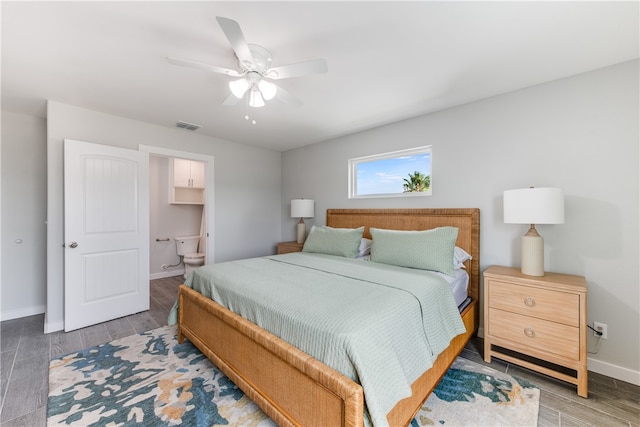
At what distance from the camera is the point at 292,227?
187 inches

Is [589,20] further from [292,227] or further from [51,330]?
[51,330]

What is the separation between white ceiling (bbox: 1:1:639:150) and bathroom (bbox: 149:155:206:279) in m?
2.11

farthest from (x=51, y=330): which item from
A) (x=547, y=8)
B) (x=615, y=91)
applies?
(x=615, y=91)

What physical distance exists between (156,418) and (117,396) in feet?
1.42

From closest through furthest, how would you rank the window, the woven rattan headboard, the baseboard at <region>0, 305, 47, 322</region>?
the woven rattan headboard, the baseboard at <region>0, 305, 47, 322</region>, the window

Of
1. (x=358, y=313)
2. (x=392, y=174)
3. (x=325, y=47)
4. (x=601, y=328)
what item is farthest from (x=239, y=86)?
(x=601, y=328)

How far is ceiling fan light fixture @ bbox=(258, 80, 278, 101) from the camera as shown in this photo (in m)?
1.84

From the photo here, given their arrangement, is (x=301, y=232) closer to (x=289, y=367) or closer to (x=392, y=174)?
(x=392, y=174)

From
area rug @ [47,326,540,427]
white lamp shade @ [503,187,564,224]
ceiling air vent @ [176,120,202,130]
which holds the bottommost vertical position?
area rug @ [47,326,540,427]

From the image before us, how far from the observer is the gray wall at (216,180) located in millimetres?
2789

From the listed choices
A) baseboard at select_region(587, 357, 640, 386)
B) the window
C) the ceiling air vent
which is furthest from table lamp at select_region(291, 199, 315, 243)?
baseboard at select_region(587, 357, 640, 386)

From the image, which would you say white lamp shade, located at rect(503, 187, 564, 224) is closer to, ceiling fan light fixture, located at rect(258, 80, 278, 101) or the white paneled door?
ceiling fan light fixture, located at rect(258, 80, 278, 101)

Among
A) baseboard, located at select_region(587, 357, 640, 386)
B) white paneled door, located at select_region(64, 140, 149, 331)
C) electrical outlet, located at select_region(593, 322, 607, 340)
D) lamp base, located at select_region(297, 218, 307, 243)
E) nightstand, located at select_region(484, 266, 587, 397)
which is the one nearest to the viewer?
nightstand, located at select_region(484, 266, 587, 397)

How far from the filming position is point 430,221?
2977 mm
